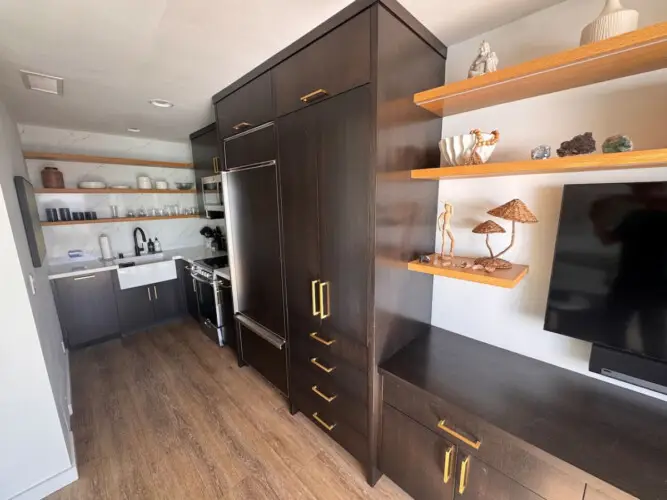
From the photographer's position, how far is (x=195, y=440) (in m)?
1.82

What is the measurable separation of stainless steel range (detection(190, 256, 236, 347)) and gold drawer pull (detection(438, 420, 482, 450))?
6.58ft

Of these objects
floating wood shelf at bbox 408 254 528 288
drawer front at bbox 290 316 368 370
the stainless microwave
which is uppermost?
the stainless microwave

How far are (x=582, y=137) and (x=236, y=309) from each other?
246 centimetres

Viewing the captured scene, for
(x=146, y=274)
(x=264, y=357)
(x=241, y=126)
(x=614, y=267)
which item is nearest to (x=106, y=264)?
(x=146, y=274)

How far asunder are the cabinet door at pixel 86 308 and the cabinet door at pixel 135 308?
0.21 ft

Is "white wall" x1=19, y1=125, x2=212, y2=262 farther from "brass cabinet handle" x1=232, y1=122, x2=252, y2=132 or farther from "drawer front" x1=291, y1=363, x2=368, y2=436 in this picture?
"drawer front" x1=291, y1=363, x2=368, y2=436

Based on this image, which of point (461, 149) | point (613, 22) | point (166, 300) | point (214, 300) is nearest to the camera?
point (613, 22)

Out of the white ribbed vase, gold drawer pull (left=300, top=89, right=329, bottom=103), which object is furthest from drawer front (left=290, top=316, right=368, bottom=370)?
the white ribbed vase

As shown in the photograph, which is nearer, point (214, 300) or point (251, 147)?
point (251, 147)

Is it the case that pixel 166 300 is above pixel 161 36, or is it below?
below

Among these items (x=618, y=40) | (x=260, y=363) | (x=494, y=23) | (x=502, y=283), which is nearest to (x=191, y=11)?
(x=494, y=23)

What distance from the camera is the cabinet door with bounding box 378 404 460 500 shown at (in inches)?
46.9

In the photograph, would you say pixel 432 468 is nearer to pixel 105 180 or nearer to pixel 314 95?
pixel 314 95

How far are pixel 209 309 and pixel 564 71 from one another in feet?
10.6
